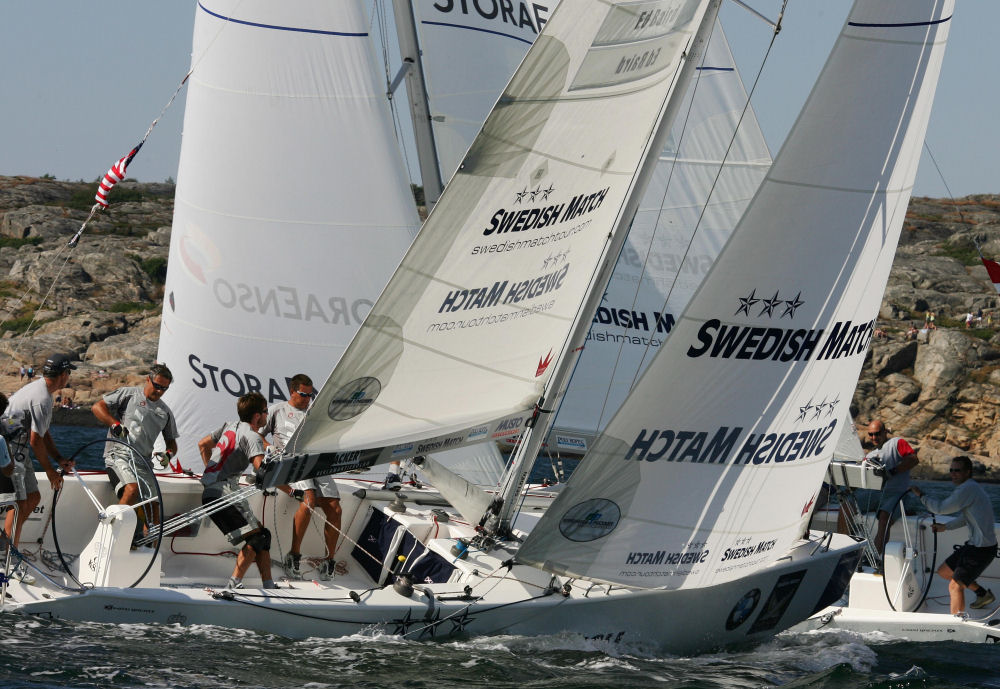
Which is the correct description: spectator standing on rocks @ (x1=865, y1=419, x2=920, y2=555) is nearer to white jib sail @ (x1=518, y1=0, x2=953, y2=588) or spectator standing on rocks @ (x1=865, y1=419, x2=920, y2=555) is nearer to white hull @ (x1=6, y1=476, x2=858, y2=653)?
white hull @ (x1=6, y1=476, x2=858, y2=653)

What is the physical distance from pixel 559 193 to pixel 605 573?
2.54 metres

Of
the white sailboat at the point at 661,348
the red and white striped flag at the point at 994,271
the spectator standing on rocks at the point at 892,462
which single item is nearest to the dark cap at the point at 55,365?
the white sailboat at the point at 661,348

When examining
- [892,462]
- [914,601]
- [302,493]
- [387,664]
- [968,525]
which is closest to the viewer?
[387,664]

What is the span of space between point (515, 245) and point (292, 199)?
10.9 feet

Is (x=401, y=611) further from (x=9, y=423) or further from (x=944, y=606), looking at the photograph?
(x=944, y=606)

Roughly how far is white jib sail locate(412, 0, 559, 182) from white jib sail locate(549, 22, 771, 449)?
3074 mm

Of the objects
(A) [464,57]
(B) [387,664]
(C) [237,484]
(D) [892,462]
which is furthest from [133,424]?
(D) [892,462]

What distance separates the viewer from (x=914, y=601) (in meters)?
10.5

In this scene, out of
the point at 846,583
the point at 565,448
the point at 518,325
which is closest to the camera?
the point at 518,325

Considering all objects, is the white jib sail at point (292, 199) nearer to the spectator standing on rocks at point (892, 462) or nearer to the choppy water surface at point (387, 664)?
the choppy water surface at point (387, 664)

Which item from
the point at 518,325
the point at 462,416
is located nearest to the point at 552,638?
the point at 462,416

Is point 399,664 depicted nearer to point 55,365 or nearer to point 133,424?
point 133,424

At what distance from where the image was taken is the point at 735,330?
8.06m

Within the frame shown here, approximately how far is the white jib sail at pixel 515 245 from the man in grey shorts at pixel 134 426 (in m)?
1.47
